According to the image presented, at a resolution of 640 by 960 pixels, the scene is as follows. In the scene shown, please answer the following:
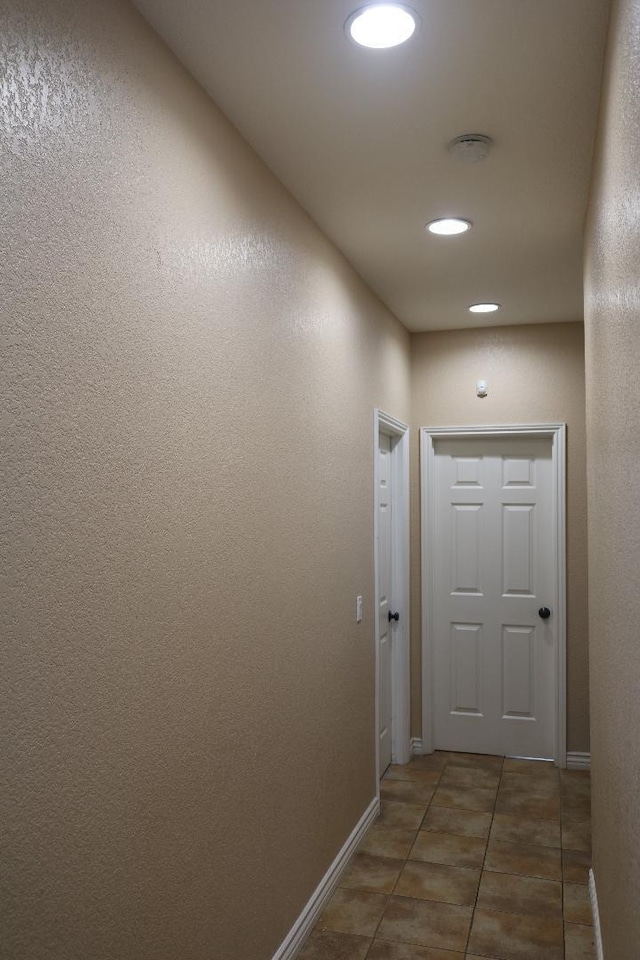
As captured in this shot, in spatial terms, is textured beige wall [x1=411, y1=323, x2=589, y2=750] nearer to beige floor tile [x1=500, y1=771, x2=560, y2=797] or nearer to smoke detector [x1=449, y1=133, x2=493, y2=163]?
beige floor tile [x1=500, y1=771, x2=560, y2=797]

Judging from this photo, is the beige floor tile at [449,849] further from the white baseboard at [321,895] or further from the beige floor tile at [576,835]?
the beige floor tile at [576,835]

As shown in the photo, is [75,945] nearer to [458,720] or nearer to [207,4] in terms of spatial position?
[207,4]

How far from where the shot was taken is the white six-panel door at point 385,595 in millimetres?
4449

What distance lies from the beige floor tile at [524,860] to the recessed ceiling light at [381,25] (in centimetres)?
311

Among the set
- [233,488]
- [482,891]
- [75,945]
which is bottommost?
[482,891]

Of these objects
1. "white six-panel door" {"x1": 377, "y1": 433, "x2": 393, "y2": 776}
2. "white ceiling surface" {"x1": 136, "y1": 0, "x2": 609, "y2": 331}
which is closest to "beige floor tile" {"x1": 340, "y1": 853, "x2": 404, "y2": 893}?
"white six-panel door" {"x1": 377, "y1": 433, "x2": 393, "y2": 776}

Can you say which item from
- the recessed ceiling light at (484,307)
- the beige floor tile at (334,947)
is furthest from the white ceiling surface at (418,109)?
the beige floor tile at (334,947)

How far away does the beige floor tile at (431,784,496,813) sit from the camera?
3984mm

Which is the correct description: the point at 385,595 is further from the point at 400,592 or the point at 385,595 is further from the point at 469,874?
the point at 469,874

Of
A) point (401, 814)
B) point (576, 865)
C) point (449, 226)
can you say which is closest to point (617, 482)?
point (449, 226)

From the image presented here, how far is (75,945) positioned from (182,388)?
1.20 m

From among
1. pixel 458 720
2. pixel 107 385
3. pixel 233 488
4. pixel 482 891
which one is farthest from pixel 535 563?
pixel 107 385

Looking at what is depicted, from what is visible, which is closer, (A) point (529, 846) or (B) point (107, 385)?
(B) point (107, 385)

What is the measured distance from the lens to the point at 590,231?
2.63 m
